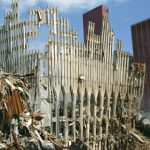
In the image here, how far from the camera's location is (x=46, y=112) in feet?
56.0

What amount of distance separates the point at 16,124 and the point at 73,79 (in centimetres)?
513

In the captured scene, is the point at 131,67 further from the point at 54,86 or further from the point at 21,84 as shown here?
the point at 21,84

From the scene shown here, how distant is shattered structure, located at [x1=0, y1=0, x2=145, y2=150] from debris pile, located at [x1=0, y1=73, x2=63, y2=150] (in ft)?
7.15

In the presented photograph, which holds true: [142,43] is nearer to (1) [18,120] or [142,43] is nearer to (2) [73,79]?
(2) [73,79]

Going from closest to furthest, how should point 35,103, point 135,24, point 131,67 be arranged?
point 35,103, point 131,67, point 135,24

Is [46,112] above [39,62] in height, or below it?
below

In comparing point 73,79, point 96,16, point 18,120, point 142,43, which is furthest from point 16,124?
point 142,43

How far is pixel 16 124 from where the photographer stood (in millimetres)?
13992

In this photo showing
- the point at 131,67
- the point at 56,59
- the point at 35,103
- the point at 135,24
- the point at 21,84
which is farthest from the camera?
the point at 135,24

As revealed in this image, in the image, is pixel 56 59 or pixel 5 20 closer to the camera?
pixel 56 59

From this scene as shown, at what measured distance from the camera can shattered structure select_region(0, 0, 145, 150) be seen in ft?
57.4

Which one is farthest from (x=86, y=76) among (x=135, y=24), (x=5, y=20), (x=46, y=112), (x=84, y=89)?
(x=135, y=24)

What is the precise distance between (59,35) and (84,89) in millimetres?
2843

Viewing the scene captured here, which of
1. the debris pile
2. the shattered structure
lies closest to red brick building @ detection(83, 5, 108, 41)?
the shattered structure
